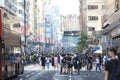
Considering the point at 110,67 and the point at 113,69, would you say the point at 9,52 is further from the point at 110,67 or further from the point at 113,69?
the point at 113,69

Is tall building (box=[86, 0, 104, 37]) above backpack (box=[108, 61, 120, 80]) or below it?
above

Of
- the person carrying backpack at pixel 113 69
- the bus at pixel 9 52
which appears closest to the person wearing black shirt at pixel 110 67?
the person carrying backpack at pixel 113 69

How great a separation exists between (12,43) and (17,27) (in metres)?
2.82

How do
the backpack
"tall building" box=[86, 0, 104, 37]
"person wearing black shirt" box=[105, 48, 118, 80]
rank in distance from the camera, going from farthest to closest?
"tall building" box=[86, 0, 104, 37]
"person wearing black shirt" box=[105, 48, 118, 80]
the backpack

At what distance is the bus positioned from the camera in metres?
24.2

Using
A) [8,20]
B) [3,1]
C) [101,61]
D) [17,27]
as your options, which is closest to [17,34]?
[17,27]

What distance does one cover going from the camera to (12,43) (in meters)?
28.7

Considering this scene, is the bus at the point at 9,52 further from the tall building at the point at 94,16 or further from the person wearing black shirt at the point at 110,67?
the tall building at the point at 94,16

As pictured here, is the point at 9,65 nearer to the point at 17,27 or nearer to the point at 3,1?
the point at 17,27

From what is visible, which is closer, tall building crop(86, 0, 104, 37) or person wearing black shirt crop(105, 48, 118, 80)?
person wearing black shirt crop(105, 48, 118, 80)

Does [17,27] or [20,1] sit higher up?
[20,1]

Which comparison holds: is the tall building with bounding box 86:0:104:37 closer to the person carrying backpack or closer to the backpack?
the person carrying backpack

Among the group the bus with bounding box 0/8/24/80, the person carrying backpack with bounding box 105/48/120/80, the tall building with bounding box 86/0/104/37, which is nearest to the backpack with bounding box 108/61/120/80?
the person carrying backpack with bounding box 105/48/120/80

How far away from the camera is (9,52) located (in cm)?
2731
